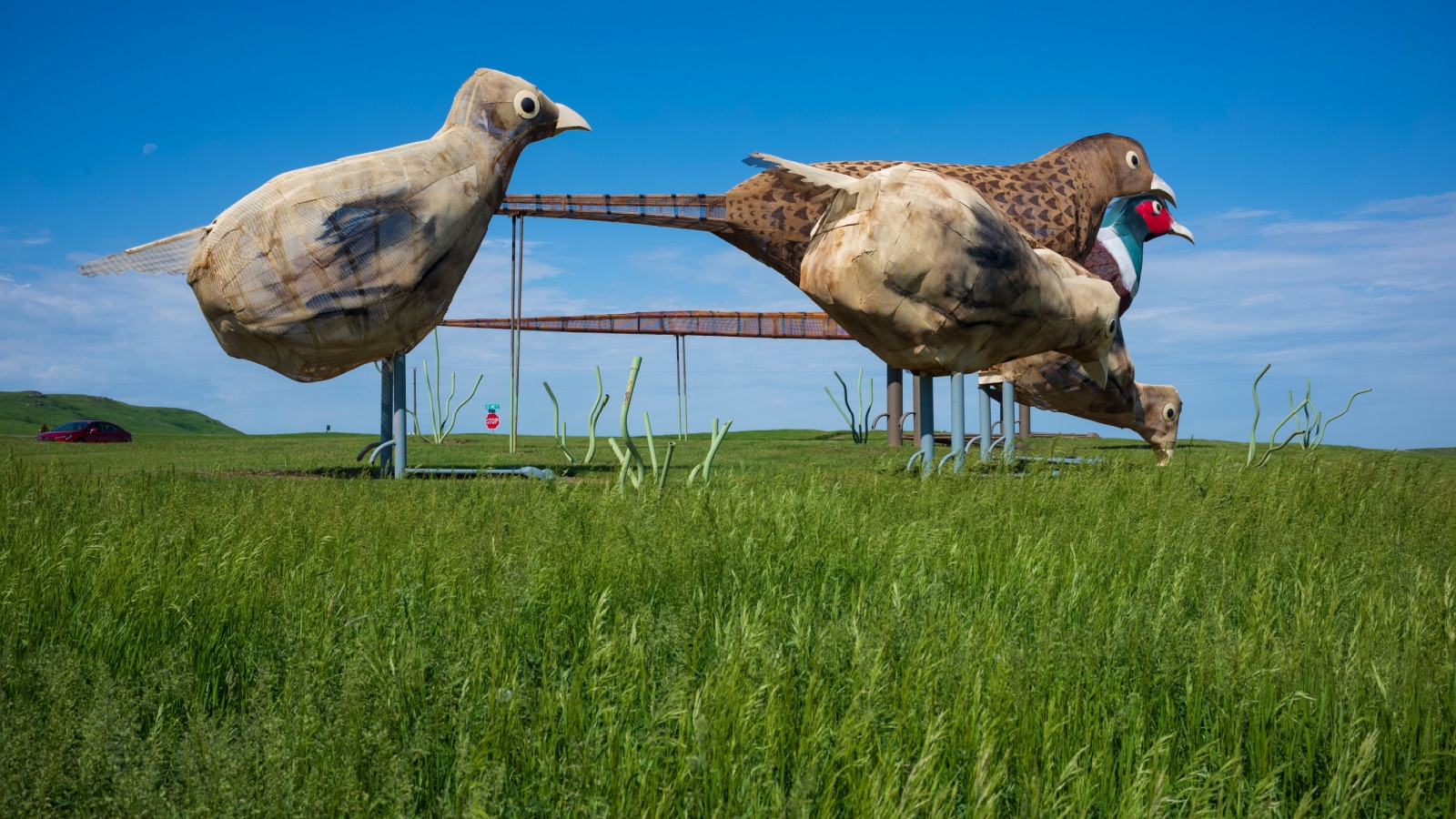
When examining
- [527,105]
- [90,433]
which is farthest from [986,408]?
[90,433]

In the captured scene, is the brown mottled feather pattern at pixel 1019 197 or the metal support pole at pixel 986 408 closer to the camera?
the brown mottled feather pattern at pixel 1019 197

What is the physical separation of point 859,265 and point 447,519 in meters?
2.46

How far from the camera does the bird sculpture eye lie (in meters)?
6.24

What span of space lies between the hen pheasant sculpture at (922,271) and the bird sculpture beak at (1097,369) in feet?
4.63

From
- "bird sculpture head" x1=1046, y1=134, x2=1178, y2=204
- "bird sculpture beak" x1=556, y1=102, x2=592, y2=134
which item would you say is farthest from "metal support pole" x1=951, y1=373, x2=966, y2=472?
"bird sculpture beak" x1=556, y1=102, x2=592, y2=134

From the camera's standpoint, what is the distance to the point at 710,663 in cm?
206

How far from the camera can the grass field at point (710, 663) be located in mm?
1528

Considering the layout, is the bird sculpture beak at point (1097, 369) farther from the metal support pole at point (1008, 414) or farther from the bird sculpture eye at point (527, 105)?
the bird sculpture eye at point (527, 105)

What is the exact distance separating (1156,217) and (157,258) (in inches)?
332

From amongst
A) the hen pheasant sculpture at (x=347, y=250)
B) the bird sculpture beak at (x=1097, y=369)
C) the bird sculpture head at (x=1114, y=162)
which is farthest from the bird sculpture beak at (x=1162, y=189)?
the hen pheasant sculpture at (x=347, y=250)

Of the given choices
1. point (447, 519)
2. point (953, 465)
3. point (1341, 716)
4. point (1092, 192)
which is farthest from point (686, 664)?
point (1092, 192)

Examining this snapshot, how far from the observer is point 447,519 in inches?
155

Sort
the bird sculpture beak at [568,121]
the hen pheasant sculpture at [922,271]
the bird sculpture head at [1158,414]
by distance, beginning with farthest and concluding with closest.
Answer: the bird sculpture head at [1158,414] < the bird sculpture beak at [568,121] < the hen pheasant sculpture at [922,271]

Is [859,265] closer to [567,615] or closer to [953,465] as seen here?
[953,465]
